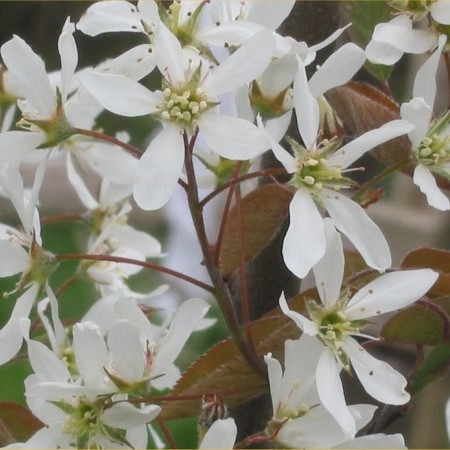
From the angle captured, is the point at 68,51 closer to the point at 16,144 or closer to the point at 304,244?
the point at 16,144

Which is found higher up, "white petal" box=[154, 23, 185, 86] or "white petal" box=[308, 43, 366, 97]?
"white petal" box=[154, 23, 185, 86]

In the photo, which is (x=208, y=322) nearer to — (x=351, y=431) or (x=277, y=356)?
(x=277, y=356)

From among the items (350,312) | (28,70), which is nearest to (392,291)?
(350,312)

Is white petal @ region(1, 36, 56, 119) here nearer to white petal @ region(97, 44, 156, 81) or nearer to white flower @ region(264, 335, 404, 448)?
white petal @ region(97, 44, 156, 81)

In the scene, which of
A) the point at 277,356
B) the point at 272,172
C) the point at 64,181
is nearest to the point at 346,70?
the point at 272,172

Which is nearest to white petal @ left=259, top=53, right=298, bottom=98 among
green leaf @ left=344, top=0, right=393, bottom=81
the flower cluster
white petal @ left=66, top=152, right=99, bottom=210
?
the flower cluster

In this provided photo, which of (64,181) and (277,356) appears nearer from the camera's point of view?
(277,356)
